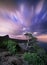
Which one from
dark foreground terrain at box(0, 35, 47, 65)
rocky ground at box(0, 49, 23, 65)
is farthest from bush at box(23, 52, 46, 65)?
rocky ground at box(0, 49, 23, 65)

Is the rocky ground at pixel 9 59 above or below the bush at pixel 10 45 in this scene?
below

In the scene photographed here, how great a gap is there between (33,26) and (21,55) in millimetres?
449

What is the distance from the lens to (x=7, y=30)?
1.99 meters

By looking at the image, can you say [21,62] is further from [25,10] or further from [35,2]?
[35,2]

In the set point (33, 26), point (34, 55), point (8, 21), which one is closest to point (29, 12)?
point (33, 26)

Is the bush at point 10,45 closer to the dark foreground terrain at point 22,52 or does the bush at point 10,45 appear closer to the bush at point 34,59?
the dark foreground terrain at point 22,52

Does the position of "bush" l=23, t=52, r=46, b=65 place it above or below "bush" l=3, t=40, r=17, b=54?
below

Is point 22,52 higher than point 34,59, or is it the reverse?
point 22,52

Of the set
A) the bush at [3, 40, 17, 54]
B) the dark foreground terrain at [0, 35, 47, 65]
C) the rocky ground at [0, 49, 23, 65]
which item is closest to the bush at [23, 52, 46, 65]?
the dark foreground terrain at [0, 35, 47, 65]

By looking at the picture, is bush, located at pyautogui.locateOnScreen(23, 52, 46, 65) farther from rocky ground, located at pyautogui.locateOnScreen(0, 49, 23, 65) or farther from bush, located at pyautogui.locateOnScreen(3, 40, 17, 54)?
bush, located at pyautogui.locateOnScreen(3, 40, 17, 54)

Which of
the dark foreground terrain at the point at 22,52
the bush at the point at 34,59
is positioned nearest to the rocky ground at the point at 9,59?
the dark foreground terrain at the point at 22,52

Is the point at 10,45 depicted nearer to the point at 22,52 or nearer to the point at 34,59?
the point at 22,52

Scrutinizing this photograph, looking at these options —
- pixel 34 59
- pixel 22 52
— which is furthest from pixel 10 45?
pixel 34 59

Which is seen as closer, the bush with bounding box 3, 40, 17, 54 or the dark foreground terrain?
the dark foreground terrain
